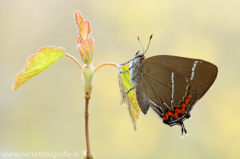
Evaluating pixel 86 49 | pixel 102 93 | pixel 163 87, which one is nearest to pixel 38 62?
pixel 86 49

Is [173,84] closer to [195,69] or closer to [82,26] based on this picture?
[195,69]

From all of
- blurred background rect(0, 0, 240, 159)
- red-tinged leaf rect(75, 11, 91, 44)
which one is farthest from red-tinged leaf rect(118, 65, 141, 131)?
blurred background rect(0, 0, 240, 159)

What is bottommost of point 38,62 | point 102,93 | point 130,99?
point 102,93

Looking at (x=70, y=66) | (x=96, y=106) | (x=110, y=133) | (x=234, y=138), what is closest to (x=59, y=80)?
(x=70, y=66)

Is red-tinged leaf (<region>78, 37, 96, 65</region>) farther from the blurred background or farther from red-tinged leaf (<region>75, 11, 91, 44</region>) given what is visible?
the blurred background

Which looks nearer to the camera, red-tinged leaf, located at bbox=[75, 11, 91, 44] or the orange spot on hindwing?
red-tinged leaf, located at bbox=[75, 11, 91, 44]

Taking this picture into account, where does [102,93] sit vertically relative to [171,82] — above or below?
below

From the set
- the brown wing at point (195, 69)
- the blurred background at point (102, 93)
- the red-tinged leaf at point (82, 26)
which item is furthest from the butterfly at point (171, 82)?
the blurred background at point (102, 93)
